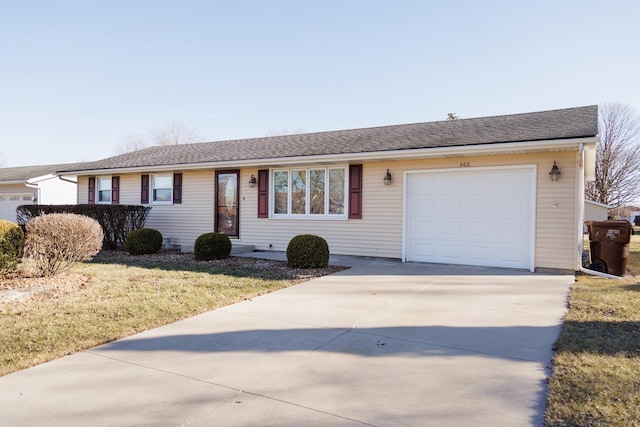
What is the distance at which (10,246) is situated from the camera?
6.51m

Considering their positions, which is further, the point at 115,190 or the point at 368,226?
Result: the point at 115,190

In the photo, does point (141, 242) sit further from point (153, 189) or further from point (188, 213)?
point (153, 189)

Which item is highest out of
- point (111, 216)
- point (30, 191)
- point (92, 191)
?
point (30, 191)

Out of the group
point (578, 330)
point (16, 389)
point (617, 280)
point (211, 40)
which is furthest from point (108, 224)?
point (617, 280)

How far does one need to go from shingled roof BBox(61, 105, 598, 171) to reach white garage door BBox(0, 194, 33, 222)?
32.2 feet

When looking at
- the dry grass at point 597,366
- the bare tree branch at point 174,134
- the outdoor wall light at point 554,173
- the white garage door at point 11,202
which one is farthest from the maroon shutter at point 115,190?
the bare tree branch at point 174,134

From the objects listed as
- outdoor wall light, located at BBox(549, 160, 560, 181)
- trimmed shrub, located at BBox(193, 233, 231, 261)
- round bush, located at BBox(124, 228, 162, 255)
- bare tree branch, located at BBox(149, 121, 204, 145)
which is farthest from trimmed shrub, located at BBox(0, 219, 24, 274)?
bare tree branch, located at BBox(149, 121, 204, 145)

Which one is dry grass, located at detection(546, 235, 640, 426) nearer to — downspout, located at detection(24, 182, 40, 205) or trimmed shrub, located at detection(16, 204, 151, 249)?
trimmed shrub, located at detection(16, 204, 151, 249)

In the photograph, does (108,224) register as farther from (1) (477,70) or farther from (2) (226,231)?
(1) (477,70)

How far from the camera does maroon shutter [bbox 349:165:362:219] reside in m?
9.87

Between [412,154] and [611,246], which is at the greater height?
[412,154]

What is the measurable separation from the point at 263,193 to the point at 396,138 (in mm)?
3950

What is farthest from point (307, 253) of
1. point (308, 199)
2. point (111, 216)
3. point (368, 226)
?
point (111, 216)

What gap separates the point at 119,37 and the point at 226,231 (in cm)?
714
